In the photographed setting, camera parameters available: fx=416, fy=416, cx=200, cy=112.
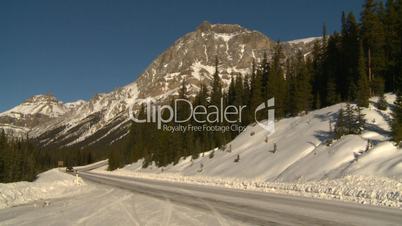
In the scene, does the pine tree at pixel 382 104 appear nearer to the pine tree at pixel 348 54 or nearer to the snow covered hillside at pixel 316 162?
the snow covered hillside at pixel 316 162

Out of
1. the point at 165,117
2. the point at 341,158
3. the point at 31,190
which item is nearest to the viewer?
the point at 31,190

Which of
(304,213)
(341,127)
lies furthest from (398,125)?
(304,213)

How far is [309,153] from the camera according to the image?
34062 millimetres

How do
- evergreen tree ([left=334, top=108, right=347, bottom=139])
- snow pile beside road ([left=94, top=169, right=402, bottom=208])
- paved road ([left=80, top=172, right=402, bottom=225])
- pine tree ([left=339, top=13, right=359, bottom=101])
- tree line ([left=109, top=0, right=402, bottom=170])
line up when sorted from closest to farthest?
1. paved road ([left=80, top=172, right=402, bottom=225])
2. snow pile beside road ([left=94, top=169, right=402, bottom=208])
3. evergreen tree ([left=334, top=108, right=347, bottom=139])
4. tree line ([left=109, top=0, right=402, bottom=170])
5. pine tree ([left=339, top=13, right=359, bottom=101])

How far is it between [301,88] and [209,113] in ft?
78.6

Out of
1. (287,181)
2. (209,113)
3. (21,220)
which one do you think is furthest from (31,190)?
(209,113)

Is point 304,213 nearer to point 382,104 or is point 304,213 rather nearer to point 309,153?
point 309,153

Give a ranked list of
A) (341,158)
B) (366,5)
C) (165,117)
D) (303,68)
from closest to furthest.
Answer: (341,158)
(366,5)
(303,68)
(165,117)

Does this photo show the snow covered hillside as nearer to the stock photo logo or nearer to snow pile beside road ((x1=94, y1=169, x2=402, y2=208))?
snow pile beside road ((x1=94, y1=169, x2=402, y2=208))

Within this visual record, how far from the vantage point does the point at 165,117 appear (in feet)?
289

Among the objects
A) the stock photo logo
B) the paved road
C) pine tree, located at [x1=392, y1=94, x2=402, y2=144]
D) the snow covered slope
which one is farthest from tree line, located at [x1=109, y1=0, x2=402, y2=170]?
the paved road

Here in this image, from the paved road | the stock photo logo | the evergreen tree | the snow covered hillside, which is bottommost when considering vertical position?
the paved road

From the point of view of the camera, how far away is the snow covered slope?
2505 centimetres

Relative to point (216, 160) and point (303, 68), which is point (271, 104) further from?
point (216, 160)
